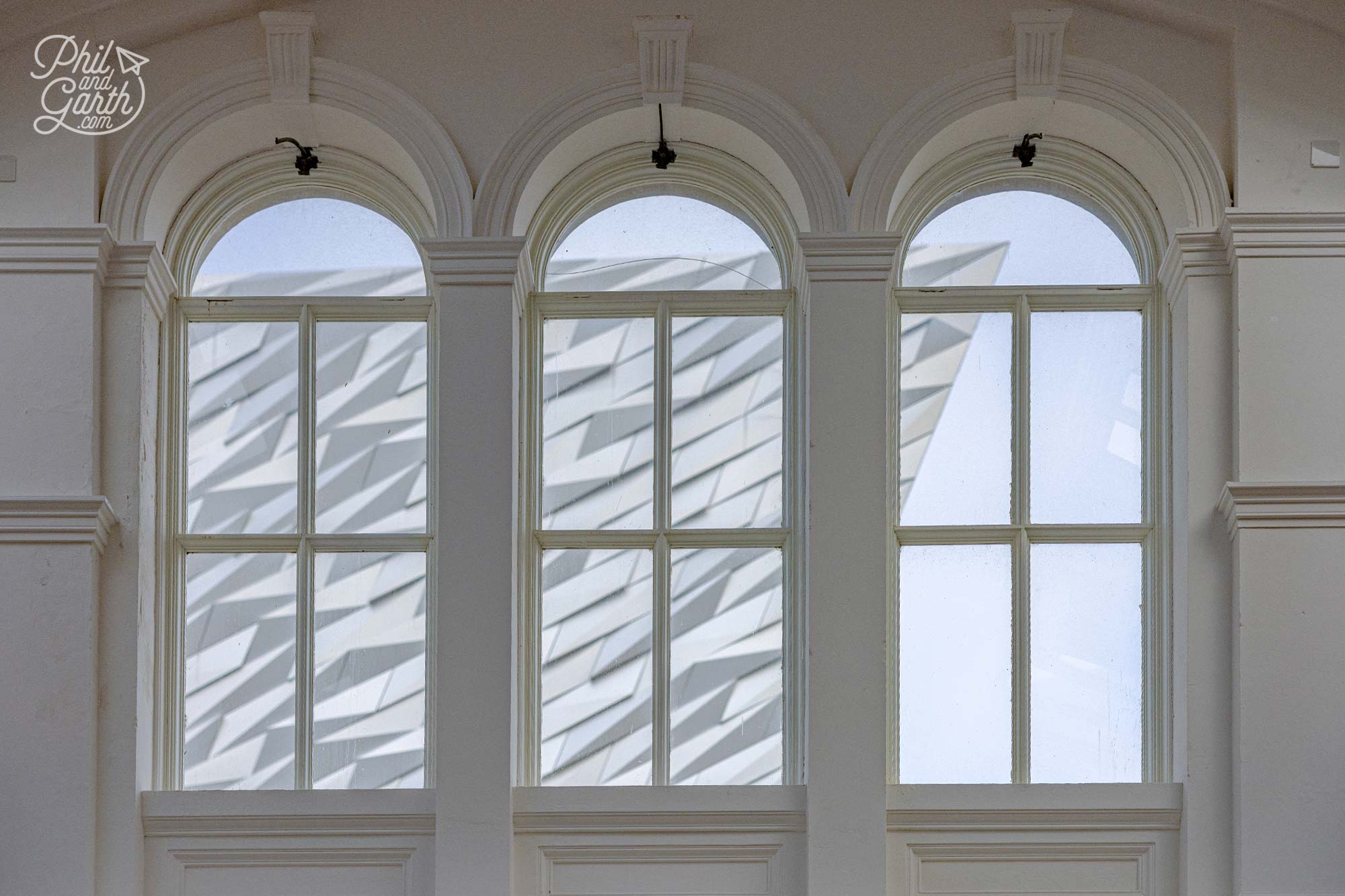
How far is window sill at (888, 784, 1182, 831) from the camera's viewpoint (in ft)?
20.3

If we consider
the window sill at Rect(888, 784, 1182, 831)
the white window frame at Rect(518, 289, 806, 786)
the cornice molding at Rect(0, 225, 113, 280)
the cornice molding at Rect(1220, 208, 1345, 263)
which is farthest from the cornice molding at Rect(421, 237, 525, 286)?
the cornice molding at Rect(1220, 208, 1345, 263)

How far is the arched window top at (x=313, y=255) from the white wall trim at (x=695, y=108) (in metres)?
0.58

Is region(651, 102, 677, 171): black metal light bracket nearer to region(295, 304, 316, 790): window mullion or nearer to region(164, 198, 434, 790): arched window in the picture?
region(164, 198, 434, 790): arched window

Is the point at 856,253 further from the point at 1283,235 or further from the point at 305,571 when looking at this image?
the point at 305,571

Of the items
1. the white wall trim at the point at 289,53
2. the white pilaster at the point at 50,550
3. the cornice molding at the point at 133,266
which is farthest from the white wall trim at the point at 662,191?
the white pilaster at the point at 50,550

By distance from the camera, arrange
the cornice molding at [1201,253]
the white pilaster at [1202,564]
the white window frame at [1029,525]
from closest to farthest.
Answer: the white pilaster at [1202,564], the cornice molding at [1201,253], the white window frame at [1029,525]

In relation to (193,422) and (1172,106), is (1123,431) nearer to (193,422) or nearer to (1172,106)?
(1172,106)

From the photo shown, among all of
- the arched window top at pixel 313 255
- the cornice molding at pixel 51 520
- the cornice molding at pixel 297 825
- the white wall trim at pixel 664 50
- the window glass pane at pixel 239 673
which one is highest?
the white wall trim at pixel 664 50

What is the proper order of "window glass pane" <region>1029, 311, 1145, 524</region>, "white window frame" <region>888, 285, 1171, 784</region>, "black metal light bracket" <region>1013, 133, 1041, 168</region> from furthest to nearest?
"black metal light bracket" <region>1013, 133, 1041, 168</region>, "window glass pane" <region>1029, 311, 1145, 524</region>, "white window frame" <region>888, 285, 1171, 784</region>

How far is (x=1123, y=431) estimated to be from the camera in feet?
21.8

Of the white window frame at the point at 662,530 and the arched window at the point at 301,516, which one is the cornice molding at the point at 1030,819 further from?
the arched window at the point at 301,516

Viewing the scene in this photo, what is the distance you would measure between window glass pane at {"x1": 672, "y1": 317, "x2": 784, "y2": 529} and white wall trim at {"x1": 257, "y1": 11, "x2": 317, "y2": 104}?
5.31 ft

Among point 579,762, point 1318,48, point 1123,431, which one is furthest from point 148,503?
→ point 1318,48

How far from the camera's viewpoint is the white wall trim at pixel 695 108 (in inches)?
254
